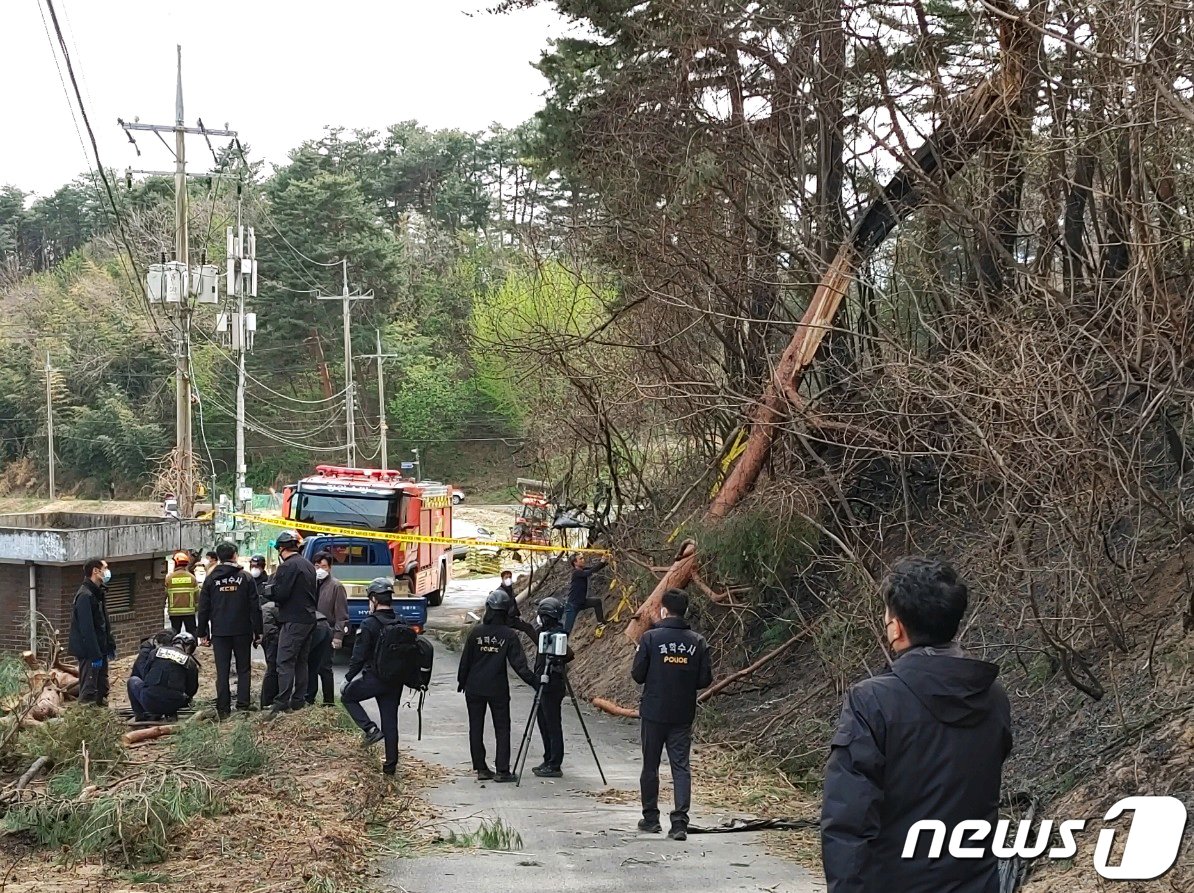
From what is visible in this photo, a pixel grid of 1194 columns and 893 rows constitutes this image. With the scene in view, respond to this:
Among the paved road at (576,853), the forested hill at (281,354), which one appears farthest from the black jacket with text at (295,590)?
the forested hill at (281,354)

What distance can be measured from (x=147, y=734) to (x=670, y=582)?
7171mm

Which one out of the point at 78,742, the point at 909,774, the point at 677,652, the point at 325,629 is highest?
the point at 909,774

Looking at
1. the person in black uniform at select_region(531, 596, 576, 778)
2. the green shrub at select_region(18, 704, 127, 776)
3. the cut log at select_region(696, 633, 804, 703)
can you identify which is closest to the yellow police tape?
the cut log at select_region(696, 633, 804, 703)

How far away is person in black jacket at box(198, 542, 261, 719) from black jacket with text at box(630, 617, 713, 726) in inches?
227

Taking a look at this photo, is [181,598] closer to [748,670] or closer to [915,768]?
[748,670]

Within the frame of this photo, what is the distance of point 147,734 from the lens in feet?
39.1

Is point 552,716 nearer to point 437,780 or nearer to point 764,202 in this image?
point 437,780

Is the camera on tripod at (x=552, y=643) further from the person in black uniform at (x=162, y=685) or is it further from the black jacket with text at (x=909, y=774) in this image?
the black jacket with text at (x=909, y=774)

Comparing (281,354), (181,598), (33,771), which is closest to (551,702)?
(33,771)

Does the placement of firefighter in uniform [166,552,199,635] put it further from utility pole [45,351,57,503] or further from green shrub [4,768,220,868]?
utility pole [45,351,57,503]

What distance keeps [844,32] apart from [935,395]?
18.9ft

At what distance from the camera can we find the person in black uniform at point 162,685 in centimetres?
1292

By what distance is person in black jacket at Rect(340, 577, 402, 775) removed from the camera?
36.3ft

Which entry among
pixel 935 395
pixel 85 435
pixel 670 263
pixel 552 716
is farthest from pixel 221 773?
pixel 85 435
